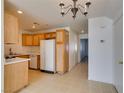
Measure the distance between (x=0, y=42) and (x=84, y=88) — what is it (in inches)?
109

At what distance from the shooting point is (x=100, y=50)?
11.0 ft

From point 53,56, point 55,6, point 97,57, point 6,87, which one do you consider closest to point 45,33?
point 53,56

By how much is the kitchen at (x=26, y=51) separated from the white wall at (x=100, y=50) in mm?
1367

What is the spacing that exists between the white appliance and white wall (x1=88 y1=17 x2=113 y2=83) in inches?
73.0

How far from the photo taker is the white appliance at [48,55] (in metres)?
4.38

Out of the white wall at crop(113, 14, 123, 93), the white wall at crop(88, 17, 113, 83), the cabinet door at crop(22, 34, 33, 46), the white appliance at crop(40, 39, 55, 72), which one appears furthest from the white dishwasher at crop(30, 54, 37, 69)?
the white wall at crop(113, 14, 123, 93)

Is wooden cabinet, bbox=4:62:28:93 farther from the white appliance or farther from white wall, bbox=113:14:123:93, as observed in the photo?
white wall, bbox=113:14:123:93

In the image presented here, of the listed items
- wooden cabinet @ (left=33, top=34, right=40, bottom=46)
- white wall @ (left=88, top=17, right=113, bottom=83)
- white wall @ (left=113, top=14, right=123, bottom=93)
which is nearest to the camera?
white wall @ (left=113, top=14, right=123, bottom=93)

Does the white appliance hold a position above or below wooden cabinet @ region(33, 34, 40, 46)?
below

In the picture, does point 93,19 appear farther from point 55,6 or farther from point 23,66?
point 23,66

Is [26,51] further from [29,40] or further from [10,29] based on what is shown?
[10,29]

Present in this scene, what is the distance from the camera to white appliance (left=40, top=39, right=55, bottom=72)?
4.38 metres

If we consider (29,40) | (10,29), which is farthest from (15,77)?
(29,40)

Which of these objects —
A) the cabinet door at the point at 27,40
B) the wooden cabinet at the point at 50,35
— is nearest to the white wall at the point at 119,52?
the wooden cabinet at the point at 50,35
